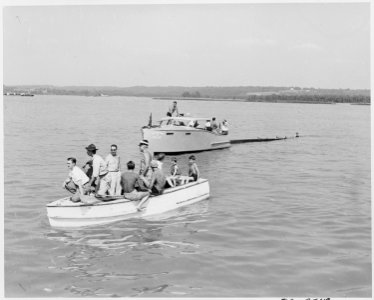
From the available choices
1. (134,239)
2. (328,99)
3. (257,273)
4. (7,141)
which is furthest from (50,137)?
(328,99)

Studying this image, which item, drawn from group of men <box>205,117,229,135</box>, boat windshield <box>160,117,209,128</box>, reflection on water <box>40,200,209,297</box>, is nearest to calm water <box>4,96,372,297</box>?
reflection on water <box>40,200,209,297</box>

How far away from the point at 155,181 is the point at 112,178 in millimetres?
1402

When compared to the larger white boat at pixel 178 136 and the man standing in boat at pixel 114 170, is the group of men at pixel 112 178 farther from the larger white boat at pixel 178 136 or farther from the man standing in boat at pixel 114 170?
the larger white boat at pixel 178 136

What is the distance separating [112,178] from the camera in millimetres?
13203

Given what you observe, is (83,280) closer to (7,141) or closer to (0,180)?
(0,180)

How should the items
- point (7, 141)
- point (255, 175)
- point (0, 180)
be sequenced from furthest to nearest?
point (7, 141), point (255, 175), point (0, 180)

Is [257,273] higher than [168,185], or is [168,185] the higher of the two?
[168,185]

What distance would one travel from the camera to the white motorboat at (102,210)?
12695 millimetres

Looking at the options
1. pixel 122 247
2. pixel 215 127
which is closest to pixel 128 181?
pixel 122 247

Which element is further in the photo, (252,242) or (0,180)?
(252,242)

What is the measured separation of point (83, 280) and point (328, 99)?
13148cm

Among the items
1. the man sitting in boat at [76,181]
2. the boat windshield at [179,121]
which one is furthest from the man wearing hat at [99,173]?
the boat windshield at [179,121]

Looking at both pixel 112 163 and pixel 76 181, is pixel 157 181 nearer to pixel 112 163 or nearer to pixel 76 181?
pixel 112 163

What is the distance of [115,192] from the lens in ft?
44.1
